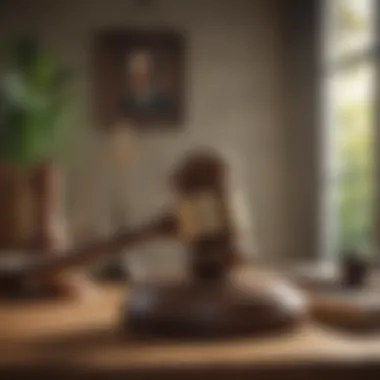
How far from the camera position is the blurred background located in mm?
5254

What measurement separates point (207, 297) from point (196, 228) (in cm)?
9

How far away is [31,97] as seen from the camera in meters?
4.82

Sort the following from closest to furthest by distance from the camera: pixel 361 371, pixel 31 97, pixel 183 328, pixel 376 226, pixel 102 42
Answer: pixel 361 371, pixel 183 328, pixel 376 226, pixel 31 97, pixel 102 42

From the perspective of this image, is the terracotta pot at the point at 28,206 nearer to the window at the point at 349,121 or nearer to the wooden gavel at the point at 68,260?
the wooden gavel at the point at 68,260

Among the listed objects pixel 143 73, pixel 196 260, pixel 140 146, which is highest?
pixel 143 73

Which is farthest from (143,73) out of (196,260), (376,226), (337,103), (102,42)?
(196,260)

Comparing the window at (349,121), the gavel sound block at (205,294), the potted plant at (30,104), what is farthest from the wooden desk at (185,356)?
the window at (349,121)

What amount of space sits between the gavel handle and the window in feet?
10.5

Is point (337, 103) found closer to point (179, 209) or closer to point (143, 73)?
point (143, 73)

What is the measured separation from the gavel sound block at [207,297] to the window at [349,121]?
3.34 metres

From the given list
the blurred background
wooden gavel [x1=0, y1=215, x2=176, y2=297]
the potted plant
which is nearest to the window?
the blurred background

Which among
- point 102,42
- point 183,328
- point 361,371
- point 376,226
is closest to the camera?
point 361,371

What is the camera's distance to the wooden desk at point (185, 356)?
0.88 metres

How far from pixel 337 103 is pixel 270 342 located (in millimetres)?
4226
